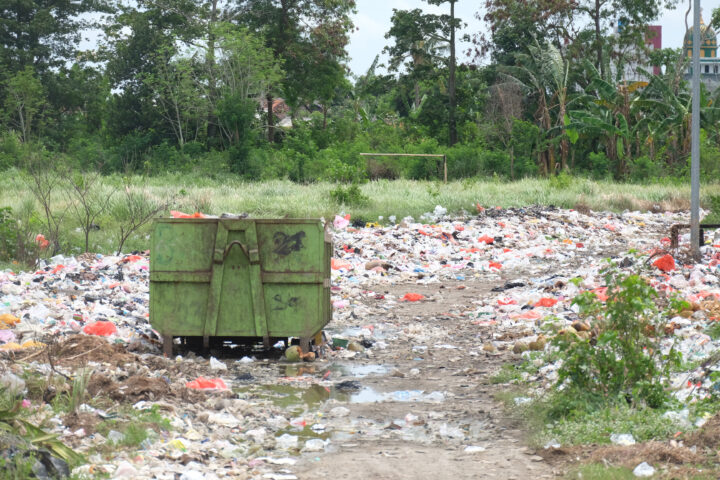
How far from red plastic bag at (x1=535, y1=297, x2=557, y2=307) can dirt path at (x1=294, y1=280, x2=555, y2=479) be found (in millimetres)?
741

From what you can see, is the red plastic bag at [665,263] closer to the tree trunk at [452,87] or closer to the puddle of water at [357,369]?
the puddle of water at [357,369]

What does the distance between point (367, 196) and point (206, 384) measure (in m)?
12.6

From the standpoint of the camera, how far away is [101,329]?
269 inches

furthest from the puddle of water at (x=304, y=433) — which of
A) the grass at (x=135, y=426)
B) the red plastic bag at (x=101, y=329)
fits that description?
the red plastic bag at (x=101, y=329)

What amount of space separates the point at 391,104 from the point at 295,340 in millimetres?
34241

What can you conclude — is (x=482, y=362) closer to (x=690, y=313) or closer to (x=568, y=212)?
(x=690, y=313)

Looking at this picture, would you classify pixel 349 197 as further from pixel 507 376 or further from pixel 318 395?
pixel 318 395

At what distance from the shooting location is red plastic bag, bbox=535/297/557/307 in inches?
323

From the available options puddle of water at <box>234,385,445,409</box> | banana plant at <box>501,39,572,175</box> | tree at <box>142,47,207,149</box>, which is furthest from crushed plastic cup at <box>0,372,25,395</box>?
tree at <box>142,47,207,149</box>

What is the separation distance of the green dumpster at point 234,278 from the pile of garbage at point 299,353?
32 cm

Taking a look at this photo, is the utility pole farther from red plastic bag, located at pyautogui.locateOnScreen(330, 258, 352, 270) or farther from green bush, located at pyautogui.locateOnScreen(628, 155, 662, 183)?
green bush, located at pyautogui.locateOnScreen(628, 155, 662, 183)

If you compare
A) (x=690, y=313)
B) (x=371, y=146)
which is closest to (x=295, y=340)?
(x=690, y=313)

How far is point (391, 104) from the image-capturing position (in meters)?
40.5

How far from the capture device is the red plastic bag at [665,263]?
9.02 meters
